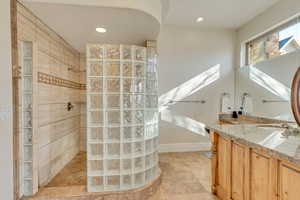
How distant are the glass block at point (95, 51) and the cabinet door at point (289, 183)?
74.5 inches

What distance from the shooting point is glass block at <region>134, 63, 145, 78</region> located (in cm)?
217

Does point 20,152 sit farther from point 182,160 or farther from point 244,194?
point 182,160

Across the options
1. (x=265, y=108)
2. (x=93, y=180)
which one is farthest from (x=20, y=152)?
(x=265, y=108)

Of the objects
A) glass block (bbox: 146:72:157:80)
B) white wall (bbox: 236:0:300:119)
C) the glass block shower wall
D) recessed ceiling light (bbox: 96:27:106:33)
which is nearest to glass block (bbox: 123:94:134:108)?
the glass block shower wall

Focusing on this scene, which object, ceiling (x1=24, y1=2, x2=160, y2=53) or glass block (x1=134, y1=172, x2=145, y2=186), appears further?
glass block (x1=134, y1=172, x2=145, y2=186)

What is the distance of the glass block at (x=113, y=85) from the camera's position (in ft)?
6.86

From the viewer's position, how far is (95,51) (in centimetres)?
206

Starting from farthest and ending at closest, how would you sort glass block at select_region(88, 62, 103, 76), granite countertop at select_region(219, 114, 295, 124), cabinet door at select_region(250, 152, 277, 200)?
granite countertop at select_region(219, 114, 295, 124), glass block at select_region(88, 62, 103, 76), cabinet door at select_region(250, 152, 277, 200)

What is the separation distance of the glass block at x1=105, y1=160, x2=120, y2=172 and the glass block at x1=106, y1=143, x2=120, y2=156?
0.27 feet

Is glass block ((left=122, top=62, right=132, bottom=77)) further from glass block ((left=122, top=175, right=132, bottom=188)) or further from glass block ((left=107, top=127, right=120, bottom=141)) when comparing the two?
glass block ((left=122, top=175, right=132, bottom=188))

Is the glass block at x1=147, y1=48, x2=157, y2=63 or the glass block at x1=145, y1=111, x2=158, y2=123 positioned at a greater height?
the glass block at x1=147, y1=48, x2=157, y2=63

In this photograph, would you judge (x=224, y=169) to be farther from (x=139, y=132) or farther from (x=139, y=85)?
(x=139, y=85)

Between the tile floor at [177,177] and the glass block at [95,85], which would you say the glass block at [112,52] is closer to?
the glass block at [95,85]

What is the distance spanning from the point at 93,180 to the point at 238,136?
1603 millimetres
